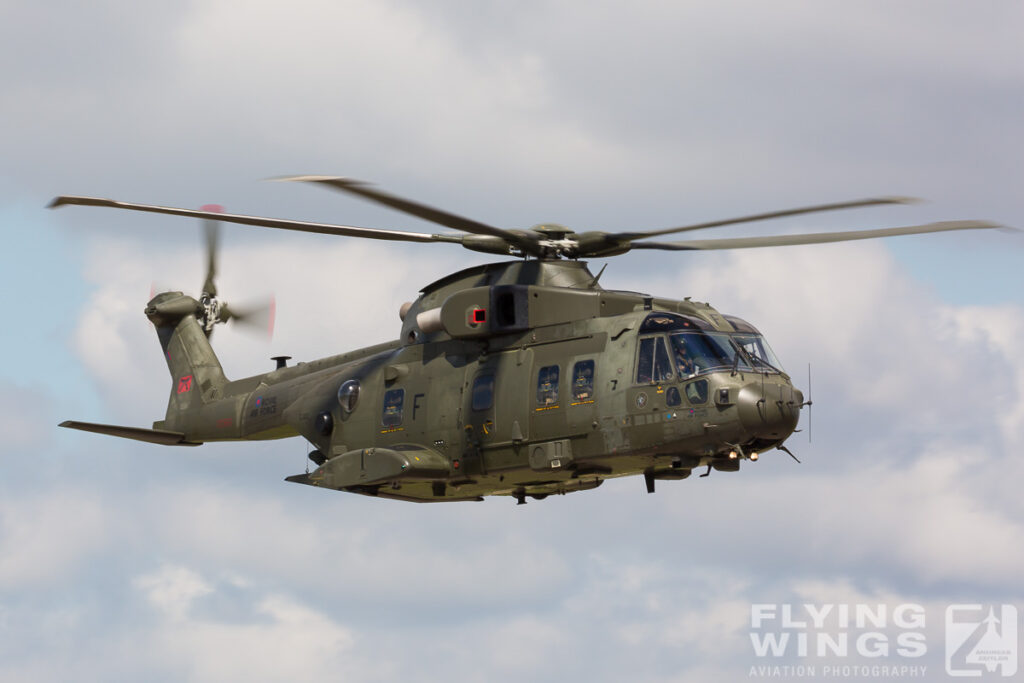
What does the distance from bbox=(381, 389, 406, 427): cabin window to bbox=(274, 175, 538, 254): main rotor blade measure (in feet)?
12.3

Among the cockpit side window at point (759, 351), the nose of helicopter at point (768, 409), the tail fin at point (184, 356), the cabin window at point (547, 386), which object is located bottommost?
the nose of helicopter at point (768, 409)

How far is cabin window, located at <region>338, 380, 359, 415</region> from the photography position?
102 feet

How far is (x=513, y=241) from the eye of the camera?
29.2m

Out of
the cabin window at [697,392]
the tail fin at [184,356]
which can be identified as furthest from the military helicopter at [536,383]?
the tail fin at [184,356]

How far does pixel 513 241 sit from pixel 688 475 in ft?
17.8

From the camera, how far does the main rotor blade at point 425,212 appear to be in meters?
23.2

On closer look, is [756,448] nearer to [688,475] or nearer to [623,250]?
[688,475]

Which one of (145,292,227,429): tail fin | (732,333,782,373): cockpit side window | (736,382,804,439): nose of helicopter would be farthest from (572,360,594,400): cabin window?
(145,292,227,429): tail fin

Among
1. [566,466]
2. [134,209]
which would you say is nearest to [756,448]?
[566,466]

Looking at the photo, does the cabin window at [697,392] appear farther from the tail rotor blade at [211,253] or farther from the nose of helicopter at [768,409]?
the tail rotor blade at [211,253]

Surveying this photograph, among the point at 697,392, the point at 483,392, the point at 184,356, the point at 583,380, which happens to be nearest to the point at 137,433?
the point at 184,356

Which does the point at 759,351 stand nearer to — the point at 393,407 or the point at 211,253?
the point at 393,407

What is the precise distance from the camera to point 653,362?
2683 centimetres

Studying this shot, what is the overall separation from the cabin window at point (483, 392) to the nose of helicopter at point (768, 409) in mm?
4997
